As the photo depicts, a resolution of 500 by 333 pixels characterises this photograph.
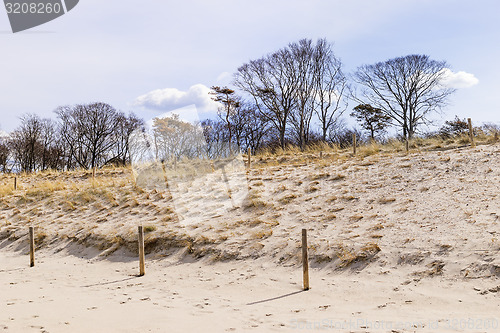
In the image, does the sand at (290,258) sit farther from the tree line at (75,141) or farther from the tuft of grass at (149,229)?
the tree line at (75,141)

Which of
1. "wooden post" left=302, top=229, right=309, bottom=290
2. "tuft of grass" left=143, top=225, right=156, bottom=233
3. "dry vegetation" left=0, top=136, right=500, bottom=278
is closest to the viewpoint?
"wooden post" left=302, top=229, right=309, bottom=290

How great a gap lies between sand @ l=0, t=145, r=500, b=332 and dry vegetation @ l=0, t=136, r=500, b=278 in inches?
Result: 1.8

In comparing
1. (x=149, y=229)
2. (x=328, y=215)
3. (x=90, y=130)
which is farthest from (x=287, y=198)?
(x=90, y=130)

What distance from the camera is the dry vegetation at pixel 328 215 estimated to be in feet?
27.8

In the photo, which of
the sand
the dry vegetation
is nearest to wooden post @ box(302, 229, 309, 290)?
the sand

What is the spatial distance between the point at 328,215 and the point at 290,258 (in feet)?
7.52

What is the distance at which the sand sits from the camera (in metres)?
6.12

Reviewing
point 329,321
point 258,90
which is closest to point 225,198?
point 329,321

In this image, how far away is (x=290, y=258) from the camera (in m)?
9.19

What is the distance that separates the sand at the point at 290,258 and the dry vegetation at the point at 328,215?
1.8 inches

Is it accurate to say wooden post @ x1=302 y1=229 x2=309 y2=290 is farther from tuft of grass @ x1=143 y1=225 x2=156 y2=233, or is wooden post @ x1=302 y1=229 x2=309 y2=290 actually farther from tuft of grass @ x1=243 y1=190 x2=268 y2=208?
tuft of grass @ x1=143 y1=225 x2=156 y2=233

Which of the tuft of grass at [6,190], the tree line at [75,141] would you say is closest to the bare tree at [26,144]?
the tree line at [75,141]

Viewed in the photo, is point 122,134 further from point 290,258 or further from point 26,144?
point 290,258

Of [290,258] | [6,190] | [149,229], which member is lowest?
[290,258]
